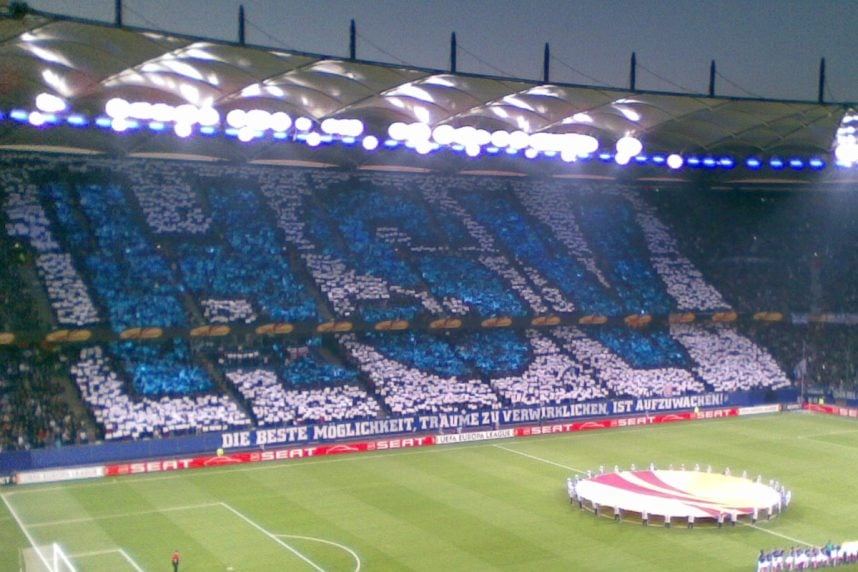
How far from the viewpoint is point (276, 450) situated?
42.1 metres

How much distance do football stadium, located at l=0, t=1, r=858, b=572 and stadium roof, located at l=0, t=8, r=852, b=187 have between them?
163 mm

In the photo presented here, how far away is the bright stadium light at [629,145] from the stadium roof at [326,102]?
0.31m

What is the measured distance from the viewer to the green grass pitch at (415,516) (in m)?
27.5

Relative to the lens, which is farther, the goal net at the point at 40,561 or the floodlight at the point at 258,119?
the floodlight at the point at 258,119

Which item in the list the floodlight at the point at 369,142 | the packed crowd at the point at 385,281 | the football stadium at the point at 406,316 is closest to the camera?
the football stadium at the point at 406,316

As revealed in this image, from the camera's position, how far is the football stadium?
31.5 metres

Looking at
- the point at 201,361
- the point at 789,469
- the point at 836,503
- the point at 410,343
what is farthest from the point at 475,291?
the point at 836,503

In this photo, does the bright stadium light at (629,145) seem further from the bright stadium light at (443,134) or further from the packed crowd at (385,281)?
the packed crowd at (385,281)

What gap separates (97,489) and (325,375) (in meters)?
14.2

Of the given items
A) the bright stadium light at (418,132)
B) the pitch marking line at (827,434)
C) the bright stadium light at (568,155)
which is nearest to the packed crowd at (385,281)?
the pitch marking line at (827,434)

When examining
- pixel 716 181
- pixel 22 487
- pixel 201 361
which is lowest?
pixel 22 487

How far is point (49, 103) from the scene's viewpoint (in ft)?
117

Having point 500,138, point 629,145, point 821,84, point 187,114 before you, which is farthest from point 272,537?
point 821,84

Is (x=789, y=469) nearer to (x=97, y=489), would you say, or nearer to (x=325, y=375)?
(x=325, y=375)
